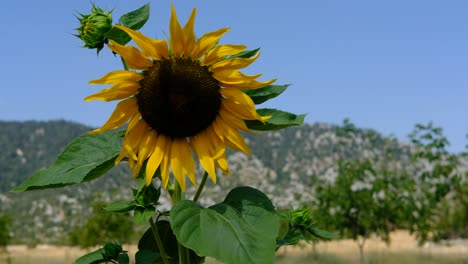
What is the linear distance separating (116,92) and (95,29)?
0.31 meters

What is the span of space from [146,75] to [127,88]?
9cm

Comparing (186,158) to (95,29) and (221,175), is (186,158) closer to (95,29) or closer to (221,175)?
(95,29)

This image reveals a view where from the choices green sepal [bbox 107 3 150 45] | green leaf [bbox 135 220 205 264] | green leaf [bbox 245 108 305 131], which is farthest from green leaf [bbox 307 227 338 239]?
green sepal [bbox 107 3 150 45]

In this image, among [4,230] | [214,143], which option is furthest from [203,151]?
[4,230]

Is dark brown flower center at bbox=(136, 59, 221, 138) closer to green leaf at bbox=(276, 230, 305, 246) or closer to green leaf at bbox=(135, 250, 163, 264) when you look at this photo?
green leaf at bbox=(135, 250, 163, 264)

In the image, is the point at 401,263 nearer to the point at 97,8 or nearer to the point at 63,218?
the point at 97,8

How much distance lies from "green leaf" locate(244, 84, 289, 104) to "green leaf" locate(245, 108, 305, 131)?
0.05 m

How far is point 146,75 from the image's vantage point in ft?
8.72

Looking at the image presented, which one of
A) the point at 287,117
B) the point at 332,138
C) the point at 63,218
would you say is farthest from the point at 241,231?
the point at 332,138

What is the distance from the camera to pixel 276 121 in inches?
108

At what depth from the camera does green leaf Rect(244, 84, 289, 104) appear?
9.18 feet

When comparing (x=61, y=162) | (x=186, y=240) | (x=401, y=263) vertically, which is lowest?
(x=401, y=263)

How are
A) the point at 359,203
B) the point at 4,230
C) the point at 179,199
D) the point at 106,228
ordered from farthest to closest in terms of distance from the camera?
the point at 4,230, the point at 106,228, the point at 359,203, the point at 179,199

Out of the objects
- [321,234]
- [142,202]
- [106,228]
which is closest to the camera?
[142,202]
